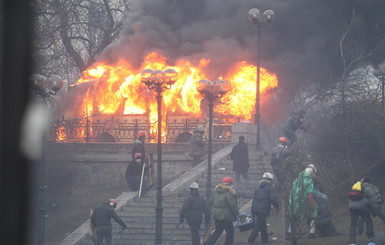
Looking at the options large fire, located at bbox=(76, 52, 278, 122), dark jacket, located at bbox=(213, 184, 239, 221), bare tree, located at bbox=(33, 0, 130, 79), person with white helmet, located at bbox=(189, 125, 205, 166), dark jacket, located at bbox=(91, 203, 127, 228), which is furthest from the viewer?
bare tree, located at bbox=(33, 0, 130, 79)

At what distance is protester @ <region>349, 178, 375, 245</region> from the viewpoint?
16.6m

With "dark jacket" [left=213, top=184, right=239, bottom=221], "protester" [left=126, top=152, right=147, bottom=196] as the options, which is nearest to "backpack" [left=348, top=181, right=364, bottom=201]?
"dark jacket" [left=213, top=184, right=239, bottom=221]

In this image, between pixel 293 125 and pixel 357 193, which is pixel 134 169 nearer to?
pixel 293 125

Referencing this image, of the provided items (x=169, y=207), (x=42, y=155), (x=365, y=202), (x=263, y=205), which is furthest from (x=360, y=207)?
(x=42, y=155)

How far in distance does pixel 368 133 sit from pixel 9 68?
1580cm

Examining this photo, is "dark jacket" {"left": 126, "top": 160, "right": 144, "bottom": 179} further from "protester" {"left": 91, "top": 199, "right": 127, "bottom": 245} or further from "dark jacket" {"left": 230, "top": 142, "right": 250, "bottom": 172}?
"protester" {"left": 91, "top": 199, "right": 127, "bottom": 245}

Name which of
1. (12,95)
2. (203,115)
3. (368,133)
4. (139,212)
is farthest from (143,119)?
(368,133)

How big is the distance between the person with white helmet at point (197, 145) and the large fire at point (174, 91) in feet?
21.4

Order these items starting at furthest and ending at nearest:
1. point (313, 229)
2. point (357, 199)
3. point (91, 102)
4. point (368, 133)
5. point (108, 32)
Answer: point (108, 32)
point (91, 102)
point (368, 133)
point (313, 229)
point (357, 199)

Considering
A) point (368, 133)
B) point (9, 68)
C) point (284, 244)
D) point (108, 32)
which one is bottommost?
point (284, 244)

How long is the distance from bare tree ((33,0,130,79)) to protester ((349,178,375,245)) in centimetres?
1909

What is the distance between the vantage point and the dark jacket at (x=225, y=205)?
18828mm

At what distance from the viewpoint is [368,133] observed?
21969mm

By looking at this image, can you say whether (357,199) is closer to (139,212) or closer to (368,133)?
(368,133)
